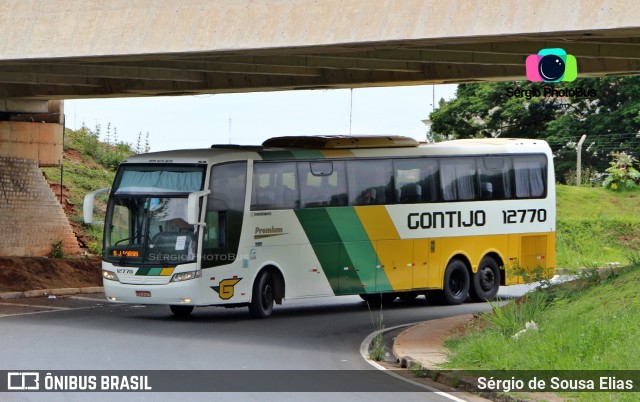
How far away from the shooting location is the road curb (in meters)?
28.0

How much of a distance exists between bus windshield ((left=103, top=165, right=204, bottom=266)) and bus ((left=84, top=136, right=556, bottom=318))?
2cm

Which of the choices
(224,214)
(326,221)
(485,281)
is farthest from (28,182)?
(485,281)

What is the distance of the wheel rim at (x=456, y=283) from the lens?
2845cm

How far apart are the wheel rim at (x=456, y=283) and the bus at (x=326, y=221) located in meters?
0.09

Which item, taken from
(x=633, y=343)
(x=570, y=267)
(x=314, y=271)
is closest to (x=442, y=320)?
(x=314, y=271)

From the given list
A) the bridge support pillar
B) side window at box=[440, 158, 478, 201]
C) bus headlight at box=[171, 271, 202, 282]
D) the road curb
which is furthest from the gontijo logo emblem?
the bridge support pillar

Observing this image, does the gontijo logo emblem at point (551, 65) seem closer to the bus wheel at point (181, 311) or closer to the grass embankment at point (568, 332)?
the grass embankment at point (568, 332)

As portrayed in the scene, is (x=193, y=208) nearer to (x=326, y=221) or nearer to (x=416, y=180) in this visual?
(x=326, y=221)

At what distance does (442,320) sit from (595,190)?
27351 millimetres

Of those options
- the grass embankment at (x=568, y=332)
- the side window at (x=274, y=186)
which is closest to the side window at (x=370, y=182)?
the side window at (x=274, y=186)

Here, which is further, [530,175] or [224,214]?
[530,175]

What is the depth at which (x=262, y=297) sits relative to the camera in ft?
79.2

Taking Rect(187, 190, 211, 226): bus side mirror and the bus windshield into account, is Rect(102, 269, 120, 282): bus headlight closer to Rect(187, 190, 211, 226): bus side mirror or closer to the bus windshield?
the bus windshield

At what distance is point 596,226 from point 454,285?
16764mm
